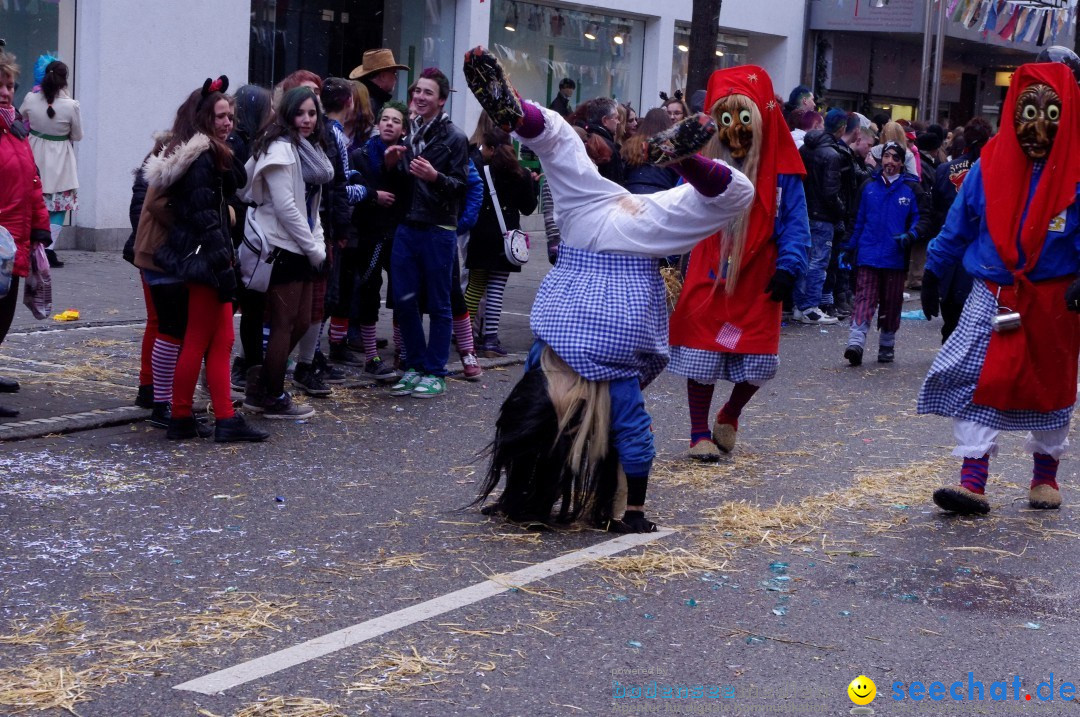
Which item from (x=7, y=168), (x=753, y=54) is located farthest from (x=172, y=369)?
(x=753, y=54)

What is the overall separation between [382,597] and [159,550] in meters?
0.98

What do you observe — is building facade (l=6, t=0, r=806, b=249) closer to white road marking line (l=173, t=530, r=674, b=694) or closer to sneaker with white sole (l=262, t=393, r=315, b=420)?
sneaker with white sole (l=262, t=393, r=315, b=420)

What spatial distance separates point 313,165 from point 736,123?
2281 mm

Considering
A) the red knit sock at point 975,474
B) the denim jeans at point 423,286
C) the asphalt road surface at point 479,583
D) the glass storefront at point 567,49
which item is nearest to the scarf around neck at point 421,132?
the denim jeans at point 423,286

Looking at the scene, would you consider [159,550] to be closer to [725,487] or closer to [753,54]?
[725,487]

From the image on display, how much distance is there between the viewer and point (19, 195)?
703 cm

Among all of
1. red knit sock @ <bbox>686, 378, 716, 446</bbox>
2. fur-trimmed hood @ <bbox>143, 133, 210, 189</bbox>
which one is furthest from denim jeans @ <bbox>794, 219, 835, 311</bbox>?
fur-trimmed hood @ <bbox>143, 133, 210, 189</bbox>

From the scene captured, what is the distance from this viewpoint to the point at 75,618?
4.31 meters

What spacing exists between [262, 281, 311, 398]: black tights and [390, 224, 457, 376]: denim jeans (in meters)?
0.98

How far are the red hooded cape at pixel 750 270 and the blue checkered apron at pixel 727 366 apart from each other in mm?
42

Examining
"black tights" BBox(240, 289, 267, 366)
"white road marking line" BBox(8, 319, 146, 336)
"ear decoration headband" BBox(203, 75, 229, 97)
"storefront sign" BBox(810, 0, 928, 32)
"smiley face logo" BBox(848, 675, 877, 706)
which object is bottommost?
"smiley face logo" BBox(848, 675, 877, 706)

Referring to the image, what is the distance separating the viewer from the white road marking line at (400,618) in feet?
12.7

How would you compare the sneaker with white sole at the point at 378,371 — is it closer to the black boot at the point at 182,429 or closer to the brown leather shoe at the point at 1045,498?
the black boot at the point at 182,429

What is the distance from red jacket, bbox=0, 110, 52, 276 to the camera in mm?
6957
